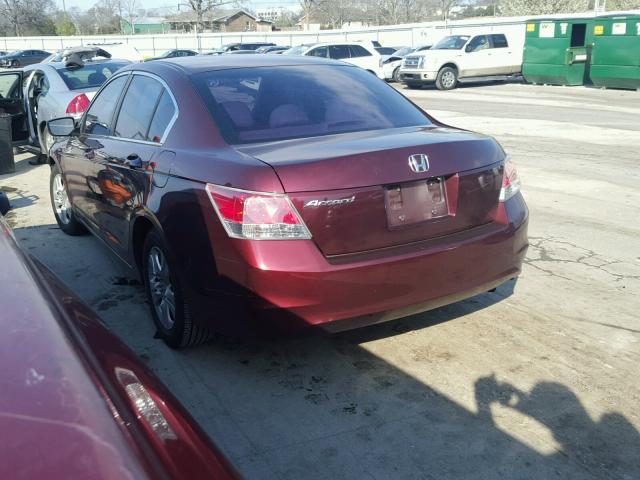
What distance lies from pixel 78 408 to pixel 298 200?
1.78m

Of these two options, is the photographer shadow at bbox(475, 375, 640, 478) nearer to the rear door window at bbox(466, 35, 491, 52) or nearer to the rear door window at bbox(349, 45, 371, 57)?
the rear door window at bbox(466, 35, 491, 52)

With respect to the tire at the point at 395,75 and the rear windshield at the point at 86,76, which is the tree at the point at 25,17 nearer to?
the tire at the point at 395,75

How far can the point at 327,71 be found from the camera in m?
4.62

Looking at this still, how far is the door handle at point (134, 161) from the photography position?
4.19m

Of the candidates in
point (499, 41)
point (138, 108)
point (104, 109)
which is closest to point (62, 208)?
point (104, 109)

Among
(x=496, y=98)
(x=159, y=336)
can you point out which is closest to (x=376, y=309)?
(x=159, y=336)

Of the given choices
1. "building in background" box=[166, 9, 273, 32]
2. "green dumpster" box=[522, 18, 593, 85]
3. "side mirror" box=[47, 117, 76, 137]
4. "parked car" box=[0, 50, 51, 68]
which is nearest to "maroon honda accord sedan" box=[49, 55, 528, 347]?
"side mirror" box=[47, 117, 76, 137]

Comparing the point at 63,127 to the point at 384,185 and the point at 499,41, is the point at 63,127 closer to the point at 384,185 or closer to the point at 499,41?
the point at 384,185

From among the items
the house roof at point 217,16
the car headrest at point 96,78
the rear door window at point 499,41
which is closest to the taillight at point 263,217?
the car headrest at point 96,78

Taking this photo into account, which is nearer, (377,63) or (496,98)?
(496,98)

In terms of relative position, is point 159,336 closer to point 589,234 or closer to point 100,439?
point 100,439

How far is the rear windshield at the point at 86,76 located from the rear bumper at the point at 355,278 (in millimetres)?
8210

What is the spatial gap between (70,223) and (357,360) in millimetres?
3939

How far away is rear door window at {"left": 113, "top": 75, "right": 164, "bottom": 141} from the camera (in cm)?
439
